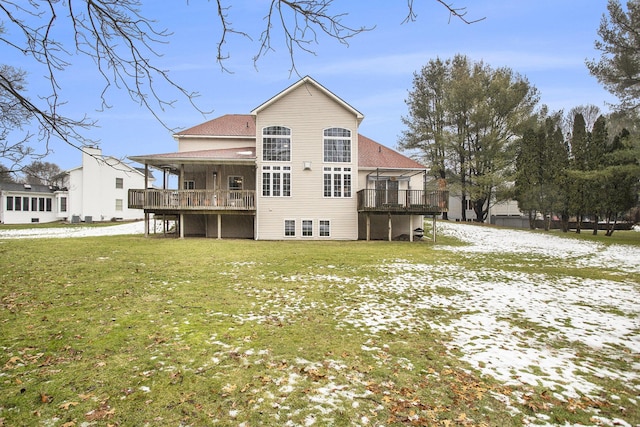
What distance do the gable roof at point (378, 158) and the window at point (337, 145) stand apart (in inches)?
60.8

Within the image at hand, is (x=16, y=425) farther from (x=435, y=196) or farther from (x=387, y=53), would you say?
(x=435, y=196)

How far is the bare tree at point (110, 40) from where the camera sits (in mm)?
3398

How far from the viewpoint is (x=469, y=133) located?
33.4m

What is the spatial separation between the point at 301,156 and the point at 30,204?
3428 centimetres

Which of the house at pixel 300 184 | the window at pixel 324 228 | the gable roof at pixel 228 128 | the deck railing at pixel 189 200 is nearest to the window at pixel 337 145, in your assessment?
the house at pixel 300 184

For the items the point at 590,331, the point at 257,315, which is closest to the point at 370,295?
the point at 257,315

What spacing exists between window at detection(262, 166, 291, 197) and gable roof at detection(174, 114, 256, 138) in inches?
167

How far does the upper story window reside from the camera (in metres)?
20.5

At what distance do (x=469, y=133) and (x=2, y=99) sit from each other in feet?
113

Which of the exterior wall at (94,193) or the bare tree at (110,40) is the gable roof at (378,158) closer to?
the bare tree at (110,40)

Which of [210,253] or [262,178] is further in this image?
[262,178]

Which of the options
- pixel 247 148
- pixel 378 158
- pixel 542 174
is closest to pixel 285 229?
pixel 247 148

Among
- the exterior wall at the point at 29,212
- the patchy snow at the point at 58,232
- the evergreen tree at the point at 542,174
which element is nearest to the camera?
the patchy snow at the point at 58,232

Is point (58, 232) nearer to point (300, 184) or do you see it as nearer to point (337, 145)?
point (300, 184)
